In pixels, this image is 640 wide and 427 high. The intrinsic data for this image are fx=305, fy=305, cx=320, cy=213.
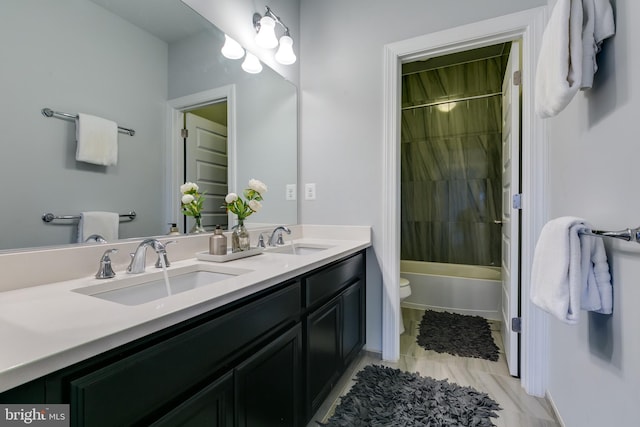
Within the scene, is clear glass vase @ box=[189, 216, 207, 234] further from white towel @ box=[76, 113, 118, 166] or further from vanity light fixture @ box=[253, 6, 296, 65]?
vanity light fixture @ box=[253, 6, 296, 65]

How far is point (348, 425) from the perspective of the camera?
4.42 ft

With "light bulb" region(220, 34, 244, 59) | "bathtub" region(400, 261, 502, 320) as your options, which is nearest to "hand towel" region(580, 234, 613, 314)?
"light bulb" region(220, 34, 244, 59)

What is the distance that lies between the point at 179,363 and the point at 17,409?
0.28m

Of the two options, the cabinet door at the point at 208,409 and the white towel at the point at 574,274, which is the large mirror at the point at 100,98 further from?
the white towel at the point at 574,274

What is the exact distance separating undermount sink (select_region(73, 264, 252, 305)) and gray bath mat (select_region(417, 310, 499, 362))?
Result: 1636 mm

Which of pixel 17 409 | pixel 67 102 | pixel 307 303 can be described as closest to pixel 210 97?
pixel 67 102

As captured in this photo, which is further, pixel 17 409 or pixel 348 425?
pixel 348 425

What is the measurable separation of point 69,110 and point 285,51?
52.4 inches

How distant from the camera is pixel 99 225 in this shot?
1.09 meters

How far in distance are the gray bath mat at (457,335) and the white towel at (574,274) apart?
126 centimetres

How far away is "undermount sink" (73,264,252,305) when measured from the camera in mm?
940

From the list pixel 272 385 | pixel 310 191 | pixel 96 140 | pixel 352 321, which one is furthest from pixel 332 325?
Answer: pixel 96 140

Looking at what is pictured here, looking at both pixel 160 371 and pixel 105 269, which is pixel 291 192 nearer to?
pixel 105 269

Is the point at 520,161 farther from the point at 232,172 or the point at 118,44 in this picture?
the point at 118,44
